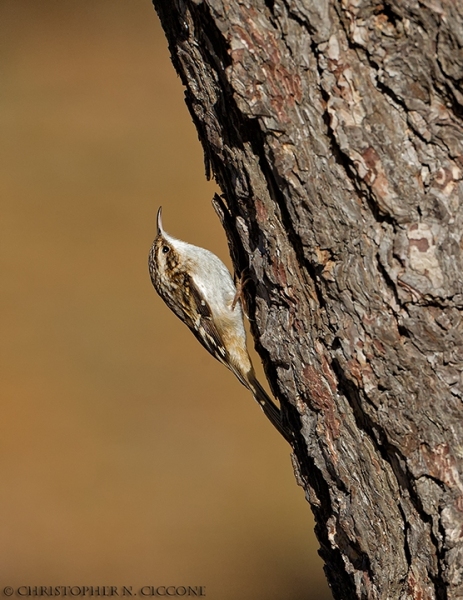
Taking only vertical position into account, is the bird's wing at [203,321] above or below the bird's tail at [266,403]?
above

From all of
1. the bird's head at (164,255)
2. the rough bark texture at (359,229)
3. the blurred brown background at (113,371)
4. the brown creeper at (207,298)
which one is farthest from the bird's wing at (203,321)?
the blurred brown background at (113,371)

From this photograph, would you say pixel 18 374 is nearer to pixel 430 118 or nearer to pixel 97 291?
pixel 97 291

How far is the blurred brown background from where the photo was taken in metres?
4.44

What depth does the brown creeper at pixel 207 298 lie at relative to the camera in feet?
8.80

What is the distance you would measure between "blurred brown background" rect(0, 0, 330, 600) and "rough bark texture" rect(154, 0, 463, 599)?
297cm

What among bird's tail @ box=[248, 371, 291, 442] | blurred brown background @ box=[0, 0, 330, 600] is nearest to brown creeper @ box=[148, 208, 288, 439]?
bird's tail @ box=[248, 371, 291, 442]

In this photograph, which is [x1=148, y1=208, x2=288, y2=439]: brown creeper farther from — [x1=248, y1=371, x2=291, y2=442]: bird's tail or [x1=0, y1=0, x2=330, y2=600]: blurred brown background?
[x1=0, y1=0, x2=330, y2=600]: blurred brown background

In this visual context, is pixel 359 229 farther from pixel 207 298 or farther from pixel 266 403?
pixel 207 298

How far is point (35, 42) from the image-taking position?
816cm

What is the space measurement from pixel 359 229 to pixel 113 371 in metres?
4.43

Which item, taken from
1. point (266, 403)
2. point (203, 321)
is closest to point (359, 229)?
point (266, 403)

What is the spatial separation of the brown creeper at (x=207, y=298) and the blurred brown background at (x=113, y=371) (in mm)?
2023

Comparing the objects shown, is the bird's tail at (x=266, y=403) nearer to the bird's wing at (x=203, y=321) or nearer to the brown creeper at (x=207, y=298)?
the brown creeper at (x=207, y=298)

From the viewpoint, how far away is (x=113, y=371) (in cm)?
558
